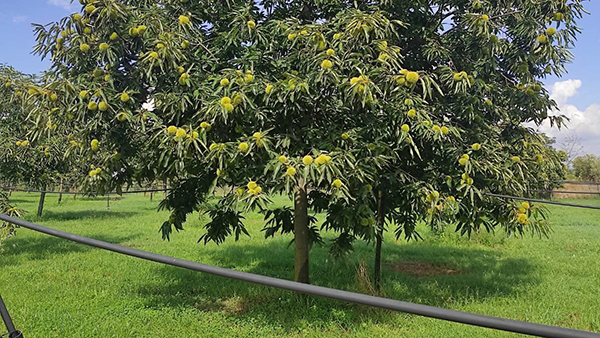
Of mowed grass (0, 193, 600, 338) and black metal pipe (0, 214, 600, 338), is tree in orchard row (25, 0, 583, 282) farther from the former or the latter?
black metal pipe (0, 214, 600, 338)

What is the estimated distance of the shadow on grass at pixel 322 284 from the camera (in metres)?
4.70

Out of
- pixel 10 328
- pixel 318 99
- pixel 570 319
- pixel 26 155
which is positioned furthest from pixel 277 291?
pixel 26 155

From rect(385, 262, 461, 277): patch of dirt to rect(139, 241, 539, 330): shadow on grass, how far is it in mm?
155

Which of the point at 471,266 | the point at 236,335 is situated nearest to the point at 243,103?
the point at 236,335

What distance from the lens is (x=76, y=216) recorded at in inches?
522

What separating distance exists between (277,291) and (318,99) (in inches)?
103

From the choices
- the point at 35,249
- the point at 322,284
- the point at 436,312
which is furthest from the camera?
the point at 35,249

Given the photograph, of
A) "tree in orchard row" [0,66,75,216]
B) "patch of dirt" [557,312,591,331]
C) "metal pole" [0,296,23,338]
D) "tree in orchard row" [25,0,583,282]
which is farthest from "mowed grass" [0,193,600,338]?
"metal pole" [0,296,23,338]

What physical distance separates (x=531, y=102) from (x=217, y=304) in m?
3.81

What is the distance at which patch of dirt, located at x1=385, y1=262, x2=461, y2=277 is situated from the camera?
6.73 m

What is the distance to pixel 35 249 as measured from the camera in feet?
26.6

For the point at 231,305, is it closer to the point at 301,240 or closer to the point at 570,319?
the point at 301,240

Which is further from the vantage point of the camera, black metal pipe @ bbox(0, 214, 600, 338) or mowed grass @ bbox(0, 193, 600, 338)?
mowed grass @ bbox(0, 193, 600, 338)

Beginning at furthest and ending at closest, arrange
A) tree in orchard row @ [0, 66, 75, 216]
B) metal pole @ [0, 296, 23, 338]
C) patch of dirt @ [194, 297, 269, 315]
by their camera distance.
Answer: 1. tree in orchard row @ [0, 66, 75, 216]
2. patch of dirt @ [194, 297, 269, 315]
3. metal pole @ [0, 296, 23, 338]
